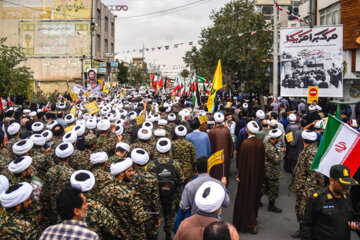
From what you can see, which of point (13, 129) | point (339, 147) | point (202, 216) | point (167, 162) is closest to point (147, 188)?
point (167, 162)

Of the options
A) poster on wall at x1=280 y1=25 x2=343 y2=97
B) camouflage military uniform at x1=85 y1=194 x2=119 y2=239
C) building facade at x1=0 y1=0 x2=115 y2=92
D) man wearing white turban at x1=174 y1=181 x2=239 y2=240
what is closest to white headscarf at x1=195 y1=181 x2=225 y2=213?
man wearing white turban at x1=174 y1=181 x2=239 y2=240

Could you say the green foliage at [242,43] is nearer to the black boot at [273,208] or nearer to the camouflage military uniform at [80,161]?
the black boot at [273,208]

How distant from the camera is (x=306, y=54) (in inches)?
655

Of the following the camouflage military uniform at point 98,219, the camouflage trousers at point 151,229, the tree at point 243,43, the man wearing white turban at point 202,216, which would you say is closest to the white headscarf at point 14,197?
the camouflage military uniform at point 98,219

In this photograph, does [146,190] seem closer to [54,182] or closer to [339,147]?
[54,182]

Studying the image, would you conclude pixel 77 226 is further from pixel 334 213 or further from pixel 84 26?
pixel 84 26

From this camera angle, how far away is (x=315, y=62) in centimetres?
1645

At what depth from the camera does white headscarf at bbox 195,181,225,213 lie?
3.18m

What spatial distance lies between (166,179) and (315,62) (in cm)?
1362

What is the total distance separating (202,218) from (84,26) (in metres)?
46.7

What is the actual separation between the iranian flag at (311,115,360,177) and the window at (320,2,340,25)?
1831 cm

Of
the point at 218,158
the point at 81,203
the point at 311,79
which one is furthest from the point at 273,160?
the point at 311,79

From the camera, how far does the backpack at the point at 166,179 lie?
5291 millimetres

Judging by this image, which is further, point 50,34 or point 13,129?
point 50,34
